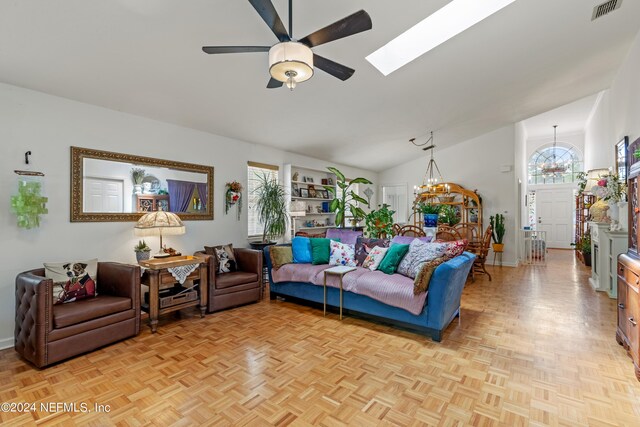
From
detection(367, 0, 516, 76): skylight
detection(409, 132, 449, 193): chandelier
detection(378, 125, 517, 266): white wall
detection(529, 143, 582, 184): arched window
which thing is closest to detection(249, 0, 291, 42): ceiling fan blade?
detection(367, 0, 516, 76): skylight

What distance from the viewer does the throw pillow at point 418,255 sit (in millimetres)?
3342

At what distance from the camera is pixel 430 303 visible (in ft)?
9.77

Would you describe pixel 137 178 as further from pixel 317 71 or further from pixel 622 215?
pixel 622 215

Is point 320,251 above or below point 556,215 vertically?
below

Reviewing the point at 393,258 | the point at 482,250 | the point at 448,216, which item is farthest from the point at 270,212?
the point at 448,216

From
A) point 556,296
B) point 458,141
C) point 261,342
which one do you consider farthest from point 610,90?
point 261,342

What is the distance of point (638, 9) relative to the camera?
10.7 feet

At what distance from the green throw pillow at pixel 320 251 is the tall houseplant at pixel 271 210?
106 cm

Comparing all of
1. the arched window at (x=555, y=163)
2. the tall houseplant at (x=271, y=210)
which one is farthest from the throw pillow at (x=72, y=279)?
the arched window at (x=555, y=163)

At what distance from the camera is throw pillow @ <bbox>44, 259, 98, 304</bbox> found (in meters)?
2.84

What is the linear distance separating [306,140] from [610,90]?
560 cm

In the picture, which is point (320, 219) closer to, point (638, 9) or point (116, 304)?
point (116, 304)

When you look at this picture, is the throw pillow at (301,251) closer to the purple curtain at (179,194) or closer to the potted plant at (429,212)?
the purple curtain at (179,194)

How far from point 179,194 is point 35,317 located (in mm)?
2100
